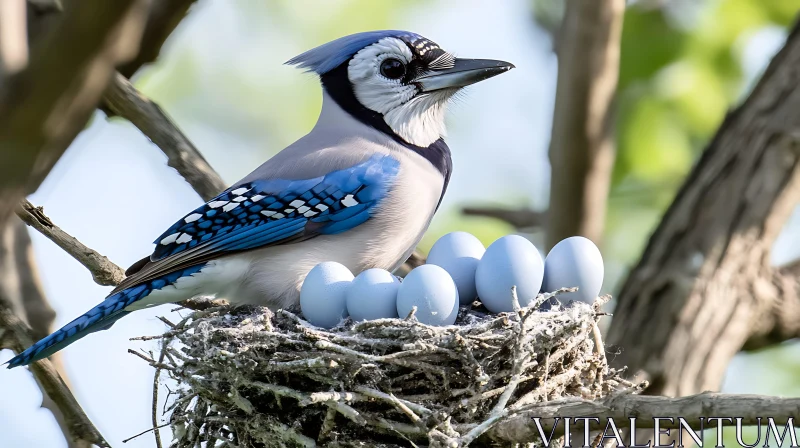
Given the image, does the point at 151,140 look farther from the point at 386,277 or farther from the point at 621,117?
the point at 621,117

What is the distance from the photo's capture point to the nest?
2766mm

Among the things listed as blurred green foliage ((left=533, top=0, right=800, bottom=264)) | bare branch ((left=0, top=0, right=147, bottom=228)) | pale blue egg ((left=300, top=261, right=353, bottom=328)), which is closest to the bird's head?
pale blue egg ((left=300, top=261, right=353, bottom=328))

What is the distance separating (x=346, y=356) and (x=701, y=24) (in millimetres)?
3777

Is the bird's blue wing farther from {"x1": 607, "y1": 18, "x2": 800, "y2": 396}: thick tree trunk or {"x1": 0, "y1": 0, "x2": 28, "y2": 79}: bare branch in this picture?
{"x1": 607, "y1": 18, "x2": 800, "y2": 396}: thick tree trunk

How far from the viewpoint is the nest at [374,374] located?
109 inches

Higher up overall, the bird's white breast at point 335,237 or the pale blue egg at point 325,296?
the bird's white breast at point 335,237

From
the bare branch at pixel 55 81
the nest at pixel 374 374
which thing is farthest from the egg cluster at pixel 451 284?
the bare branch at pixel 55 81

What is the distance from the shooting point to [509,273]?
3133mm

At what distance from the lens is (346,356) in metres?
2.79

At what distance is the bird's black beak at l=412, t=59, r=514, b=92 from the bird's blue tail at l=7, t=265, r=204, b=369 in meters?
1.08

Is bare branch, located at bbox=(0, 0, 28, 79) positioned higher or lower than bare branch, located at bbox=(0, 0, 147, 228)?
higher

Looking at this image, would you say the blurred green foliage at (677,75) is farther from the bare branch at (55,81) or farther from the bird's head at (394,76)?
the bare branch at (55,81)

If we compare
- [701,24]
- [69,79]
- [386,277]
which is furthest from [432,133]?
[701,24]

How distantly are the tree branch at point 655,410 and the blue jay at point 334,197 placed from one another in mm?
1197
